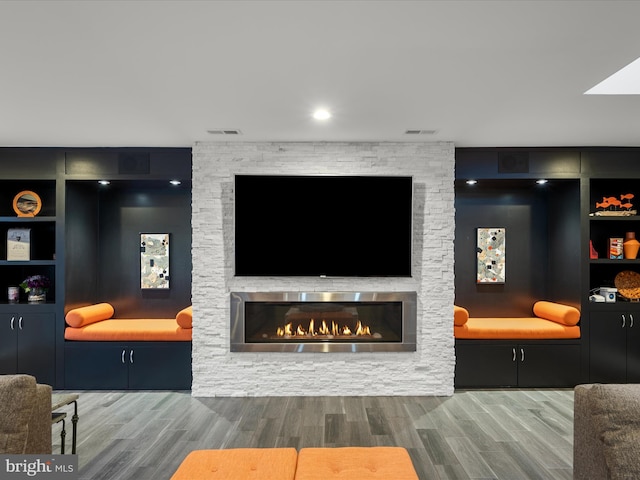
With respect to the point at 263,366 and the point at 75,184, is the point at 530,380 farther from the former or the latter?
the point at 75,184

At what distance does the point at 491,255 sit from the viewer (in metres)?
5.12

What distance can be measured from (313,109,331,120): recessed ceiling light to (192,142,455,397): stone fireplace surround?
80 cm

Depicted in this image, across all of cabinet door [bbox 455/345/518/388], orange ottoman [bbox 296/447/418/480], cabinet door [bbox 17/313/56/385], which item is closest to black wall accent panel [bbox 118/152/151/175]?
cabinet door [bbox 17/313/56/385]

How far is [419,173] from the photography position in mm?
4332

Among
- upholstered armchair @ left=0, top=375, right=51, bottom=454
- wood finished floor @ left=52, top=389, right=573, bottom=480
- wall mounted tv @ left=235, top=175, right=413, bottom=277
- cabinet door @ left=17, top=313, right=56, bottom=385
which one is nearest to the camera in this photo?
upholstered armchair @ left=0, top=375, right=51, bottom=454

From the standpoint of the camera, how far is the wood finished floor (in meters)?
2.92

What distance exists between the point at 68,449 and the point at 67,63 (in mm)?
2626

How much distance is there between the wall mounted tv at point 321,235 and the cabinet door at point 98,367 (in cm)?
160

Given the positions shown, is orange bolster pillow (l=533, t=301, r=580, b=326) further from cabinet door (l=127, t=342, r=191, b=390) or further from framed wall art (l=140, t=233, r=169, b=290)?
framed wall art (l=140, t=233, r=169, b=290)

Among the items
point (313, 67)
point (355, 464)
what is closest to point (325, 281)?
point (313, 67)

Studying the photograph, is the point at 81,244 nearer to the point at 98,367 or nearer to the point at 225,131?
the point at 98,367

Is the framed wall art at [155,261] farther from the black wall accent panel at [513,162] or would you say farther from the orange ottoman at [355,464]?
the black wall accent panel at [513,162]

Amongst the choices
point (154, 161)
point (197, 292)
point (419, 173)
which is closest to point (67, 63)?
point (154, 161)

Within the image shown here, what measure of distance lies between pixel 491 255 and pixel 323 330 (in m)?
2.25
